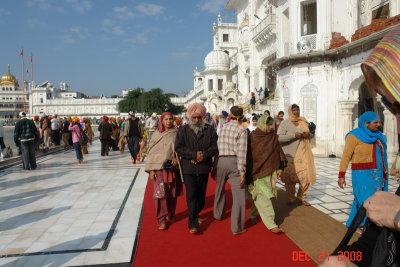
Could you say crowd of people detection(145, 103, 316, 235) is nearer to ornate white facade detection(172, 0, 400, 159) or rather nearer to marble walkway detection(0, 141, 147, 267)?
marble walkway detection(0, 141, 147, 267)

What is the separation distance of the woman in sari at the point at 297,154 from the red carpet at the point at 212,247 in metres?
1.17

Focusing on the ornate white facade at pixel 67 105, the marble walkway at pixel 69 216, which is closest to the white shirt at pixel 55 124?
the marble walkway at pixel 69 216

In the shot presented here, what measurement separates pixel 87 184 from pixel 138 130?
2.99 m

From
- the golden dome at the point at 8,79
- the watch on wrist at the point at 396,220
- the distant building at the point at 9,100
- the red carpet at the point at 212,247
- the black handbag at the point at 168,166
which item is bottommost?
the red carpet at the point at 212,247

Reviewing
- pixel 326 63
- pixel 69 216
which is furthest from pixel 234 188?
pixel 326 63

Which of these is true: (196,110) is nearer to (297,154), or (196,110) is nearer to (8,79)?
(297,154)

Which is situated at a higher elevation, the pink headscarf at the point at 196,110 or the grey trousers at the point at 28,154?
the pink headscarf at the point at 196,110

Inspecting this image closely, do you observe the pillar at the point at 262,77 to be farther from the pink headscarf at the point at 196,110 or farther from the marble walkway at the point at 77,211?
the pink headscarf at the point at 196,110

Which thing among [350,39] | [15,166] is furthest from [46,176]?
[350,39]

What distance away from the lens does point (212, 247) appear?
3.43m

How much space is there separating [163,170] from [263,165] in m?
1.41

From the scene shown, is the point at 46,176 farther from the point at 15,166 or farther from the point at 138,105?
the point at 138,105

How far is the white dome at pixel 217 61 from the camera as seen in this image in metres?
36.5

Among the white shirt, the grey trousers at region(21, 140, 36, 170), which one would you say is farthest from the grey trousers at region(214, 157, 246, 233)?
the white shirt
